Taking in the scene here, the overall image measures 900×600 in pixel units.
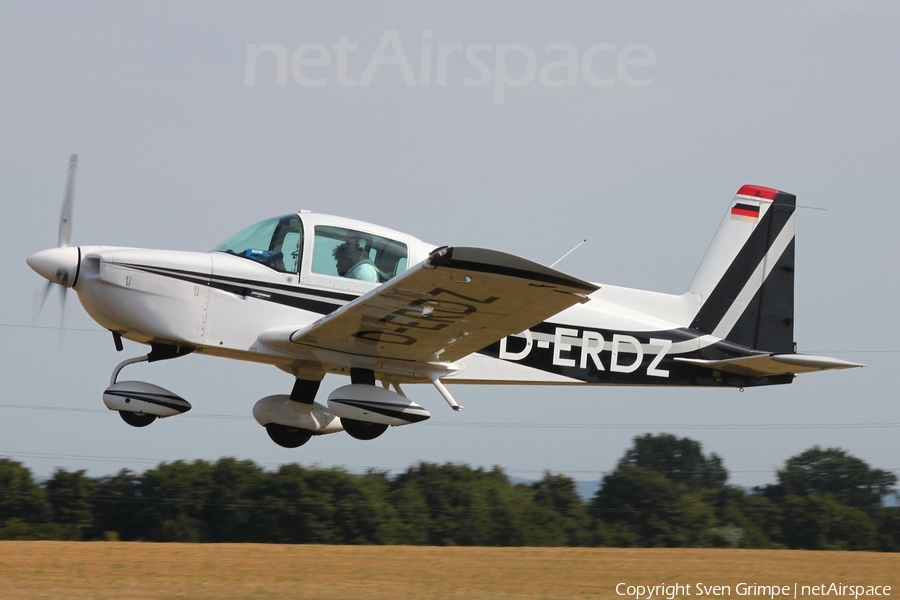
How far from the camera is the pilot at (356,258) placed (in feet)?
30.3

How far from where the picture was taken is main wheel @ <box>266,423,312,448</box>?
10367 millimetres

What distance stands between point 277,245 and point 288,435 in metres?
2.14

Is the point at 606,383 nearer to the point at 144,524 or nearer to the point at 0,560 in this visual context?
the point at 0,560

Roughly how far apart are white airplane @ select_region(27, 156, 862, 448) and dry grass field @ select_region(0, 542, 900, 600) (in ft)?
4.52

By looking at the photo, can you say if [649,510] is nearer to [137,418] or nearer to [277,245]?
[277,245]

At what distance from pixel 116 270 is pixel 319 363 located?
193 centimetres

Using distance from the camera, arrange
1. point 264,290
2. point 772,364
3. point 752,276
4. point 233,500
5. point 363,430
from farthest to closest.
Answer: point 233,500 < point 752,276 < point 772,364 < point 363,430 < point 264,290

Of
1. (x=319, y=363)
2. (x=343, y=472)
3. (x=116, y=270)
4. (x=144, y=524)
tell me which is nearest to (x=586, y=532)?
(x=343, y=472)

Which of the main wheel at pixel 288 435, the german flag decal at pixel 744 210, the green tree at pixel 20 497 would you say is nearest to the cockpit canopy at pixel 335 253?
the main wheel at pixel 288 435

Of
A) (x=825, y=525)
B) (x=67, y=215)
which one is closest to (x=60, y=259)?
(x=67, y=215)

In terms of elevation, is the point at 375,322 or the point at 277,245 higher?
the point at 277,245

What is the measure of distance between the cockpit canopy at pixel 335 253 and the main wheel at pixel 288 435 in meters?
1.88

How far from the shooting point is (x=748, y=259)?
37.0 ft

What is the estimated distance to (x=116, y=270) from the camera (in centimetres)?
897
